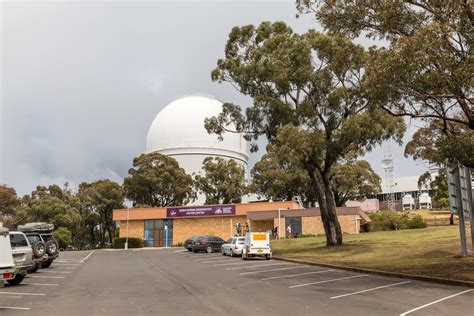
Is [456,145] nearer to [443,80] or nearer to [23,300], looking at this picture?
[443,80]

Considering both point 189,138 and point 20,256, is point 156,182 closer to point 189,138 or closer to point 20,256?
point 189,138

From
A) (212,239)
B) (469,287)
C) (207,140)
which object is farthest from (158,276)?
(207,140)

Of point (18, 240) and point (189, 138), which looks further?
point (189, 138)

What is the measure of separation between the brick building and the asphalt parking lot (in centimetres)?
3443

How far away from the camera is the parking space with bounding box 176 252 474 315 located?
32.9ft

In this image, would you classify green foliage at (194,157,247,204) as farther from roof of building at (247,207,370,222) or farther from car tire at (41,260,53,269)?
car tire at (41,260,53,269)

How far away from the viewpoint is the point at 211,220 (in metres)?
58.2

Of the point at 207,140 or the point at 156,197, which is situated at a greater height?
the point at 207,140

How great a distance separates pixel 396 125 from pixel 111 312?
23.2 meters

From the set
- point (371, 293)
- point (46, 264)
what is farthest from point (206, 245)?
point (371, 293)

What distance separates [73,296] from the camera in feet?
42.7

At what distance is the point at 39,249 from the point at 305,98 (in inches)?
686

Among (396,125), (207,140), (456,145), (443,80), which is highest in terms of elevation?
(207,140)

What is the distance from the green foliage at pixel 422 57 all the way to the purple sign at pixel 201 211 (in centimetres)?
4100
